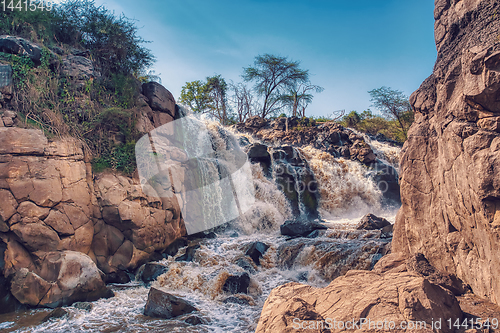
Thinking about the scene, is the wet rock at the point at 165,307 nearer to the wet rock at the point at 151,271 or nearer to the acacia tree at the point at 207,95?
the wet rock at the point at 151,271

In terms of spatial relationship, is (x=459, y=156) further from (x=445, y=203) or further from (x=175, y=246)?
(x=175, y=246)

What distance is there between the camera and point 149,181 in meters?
8.95

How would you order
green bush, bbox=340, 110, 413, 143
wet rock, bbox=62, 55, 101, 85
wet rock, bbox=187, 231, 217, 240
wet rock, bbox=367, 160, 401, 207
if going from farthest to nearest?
green bush, bbox=340, 110, 413, 143 → wet rock, bbox=367, 160, 401, 207 → wet rock, bbox=187, 231, 217, 240 → wet rock, bbox=62, 55, 101, 85

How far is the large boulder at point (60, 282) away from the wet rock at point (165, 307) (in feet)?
4.51

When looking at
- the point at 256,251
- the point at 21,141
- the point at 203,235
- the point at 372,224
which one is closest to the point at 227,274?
the point at 256,251

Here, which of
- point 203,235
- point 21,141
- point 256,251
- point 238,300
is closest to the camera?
point 238,300

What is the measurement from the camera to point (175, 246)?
897 cm

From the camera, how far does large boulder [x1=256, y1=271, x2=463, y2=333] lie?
254 cm

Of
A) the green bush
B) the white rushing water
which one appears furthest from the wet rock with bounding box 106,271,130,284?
the green bush

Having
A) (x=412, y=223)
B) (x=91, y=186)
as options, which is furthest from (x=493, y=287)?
(x=91, y=186)

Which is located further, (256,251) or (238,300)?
(256,251)

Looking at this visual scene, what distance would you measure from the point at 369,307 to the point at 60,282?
5.99 meters

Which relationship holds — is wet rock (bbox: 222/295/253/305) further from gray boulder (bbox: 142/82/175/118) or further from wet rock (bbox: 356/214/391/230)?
gray boulder (bbox: 142/82/175/118)

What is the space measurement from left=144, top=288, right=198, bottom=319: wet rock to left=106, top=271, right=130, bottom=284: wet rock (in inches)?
75.5
